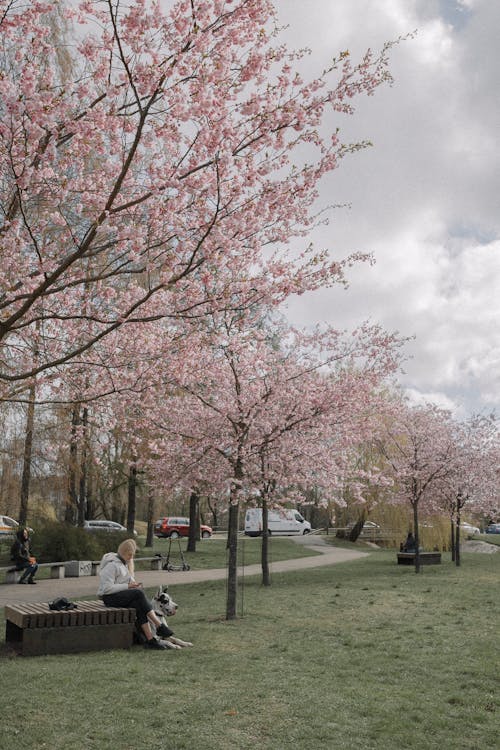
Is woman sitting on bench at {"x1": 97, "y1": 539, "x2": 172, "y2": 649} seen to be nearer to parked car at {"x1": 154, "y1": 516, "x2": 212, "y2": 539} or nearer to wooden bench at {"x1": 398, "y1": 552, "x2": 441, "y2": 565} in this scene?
wooden bench at {"x1": 398, "y1": 552, "x2": 441, "y2": 565}

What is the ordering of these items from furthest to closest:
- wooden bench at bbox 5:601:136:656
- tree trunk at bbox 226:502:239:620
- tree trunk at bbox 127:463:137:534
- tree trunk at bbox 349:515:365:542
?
tree trunk at bbox 349:515:365:542
tree trunk at bbox 127:463:137:534
tree trunk at bbox 226:502:239:620
wooden bench at bbox 5:601:136:656

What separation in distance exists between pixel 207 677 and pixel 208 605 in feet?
16.7

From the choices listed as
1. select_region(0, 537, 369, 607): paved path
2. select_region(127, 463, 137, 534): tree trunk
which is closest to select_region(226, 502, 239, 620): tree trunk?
select_region(0, 537, 369, 607): paved path

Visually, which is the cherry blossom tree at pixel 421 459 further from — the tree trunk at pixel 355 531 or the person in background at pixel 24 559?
the tree trunk at pixel 355 531

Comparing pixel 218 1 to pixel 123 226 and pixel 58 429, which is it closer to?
pixel 123 226

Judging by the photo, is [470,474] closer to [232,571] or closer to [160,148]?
[232,571]

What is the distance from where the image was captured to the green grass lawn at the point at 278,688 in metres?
4.62

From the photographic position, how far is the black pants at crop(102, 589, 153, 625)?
7621mm

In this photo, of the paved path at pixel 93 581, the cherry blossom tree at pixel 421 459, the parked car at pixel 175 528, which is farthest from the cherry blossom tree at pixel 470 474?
the parked car at pixel 175 528

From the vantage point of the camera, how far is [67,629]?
7.18m

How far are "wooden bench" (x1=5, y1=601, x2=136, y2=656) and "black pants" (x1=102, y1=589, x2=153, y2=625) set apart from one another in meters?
0.09

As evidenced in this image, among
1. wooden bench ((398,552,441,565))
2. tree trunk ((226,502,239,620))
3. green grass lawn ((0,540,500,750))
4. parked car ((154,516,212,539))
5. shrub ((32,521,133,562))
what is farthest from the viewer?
parked car ((154,516,212,539))

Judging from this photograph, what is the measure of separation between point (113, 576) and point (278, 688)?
2.88 m

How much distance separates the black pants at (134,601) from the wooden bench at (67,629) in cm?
9
